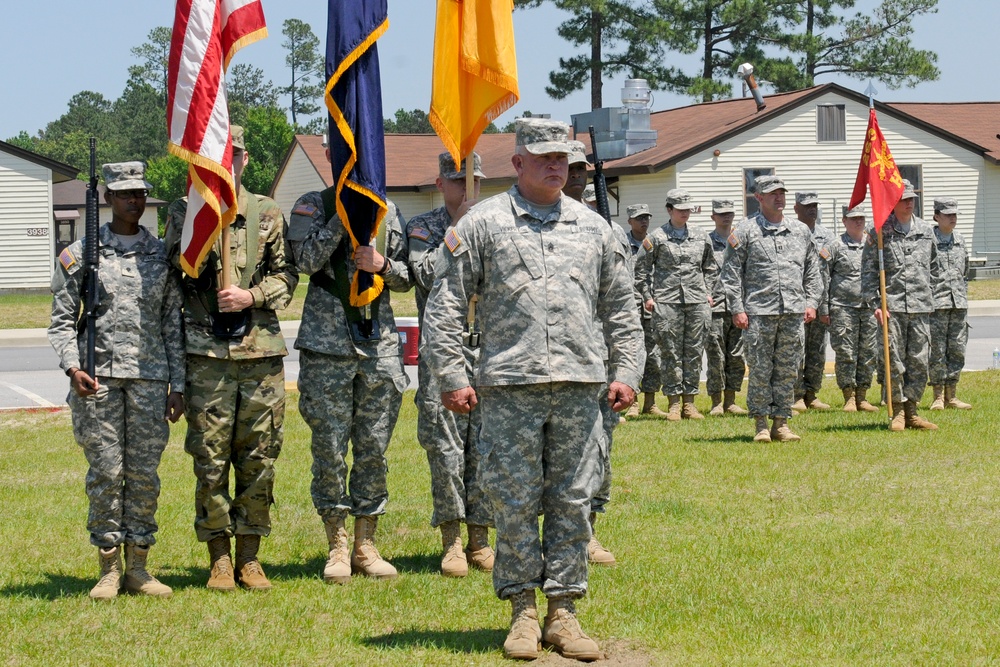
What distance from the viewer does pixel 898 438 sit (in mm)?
13148

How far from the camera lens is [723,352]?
52.5 ft

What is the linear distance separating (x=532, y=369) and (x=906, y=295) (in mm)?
8545

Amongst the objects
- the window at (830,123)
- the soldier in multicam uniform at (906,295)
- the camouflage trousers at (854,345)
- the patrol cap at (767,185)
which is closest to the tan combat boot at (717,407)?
the camouflage trousers at (854,345)

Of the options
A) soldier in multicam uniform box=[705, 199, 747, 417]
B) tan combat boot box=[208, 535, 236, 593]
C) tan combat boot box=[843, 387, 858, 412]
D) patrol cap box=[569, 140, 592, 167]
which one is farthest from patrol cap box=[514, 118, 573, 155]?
tan combat boot box=[843, 387, 858, 412]

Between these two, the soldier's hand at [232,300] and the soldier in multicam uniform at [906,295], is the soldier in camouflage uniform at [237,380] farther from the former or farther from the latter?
the soldier in multicam uniform at [906,295]

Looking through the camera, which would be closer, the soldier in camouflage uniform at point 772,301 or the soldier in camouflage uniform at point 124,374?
the soldier in camouflage uniform at point 124,374

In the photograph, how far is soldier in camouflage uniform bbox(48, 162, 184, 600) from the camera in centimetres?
756

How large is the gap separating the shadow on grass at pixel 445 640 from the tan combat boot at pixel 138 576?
1.52 meters

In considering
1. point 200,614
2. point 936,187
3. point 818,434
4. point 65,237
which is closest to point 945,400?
point 818,434

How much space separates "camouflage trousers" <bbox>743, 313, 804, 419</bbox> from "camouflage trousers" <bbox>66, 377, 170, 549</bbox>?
7021mm

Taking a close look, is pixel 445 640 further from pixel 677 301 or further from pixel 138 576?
pixel 677 301

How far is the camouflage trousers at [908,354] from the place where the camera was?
1372 cm

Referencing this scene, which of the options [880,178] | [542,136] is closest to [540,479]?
[542,136]

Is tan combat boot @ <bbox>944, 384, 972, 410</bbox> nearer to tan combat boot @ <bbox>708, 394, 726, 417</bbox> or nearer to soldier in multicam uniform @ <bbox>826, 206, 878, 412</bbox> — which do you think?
soldier in multicam uniform @ <bbox>826, 206, 878, 412</bbox>
